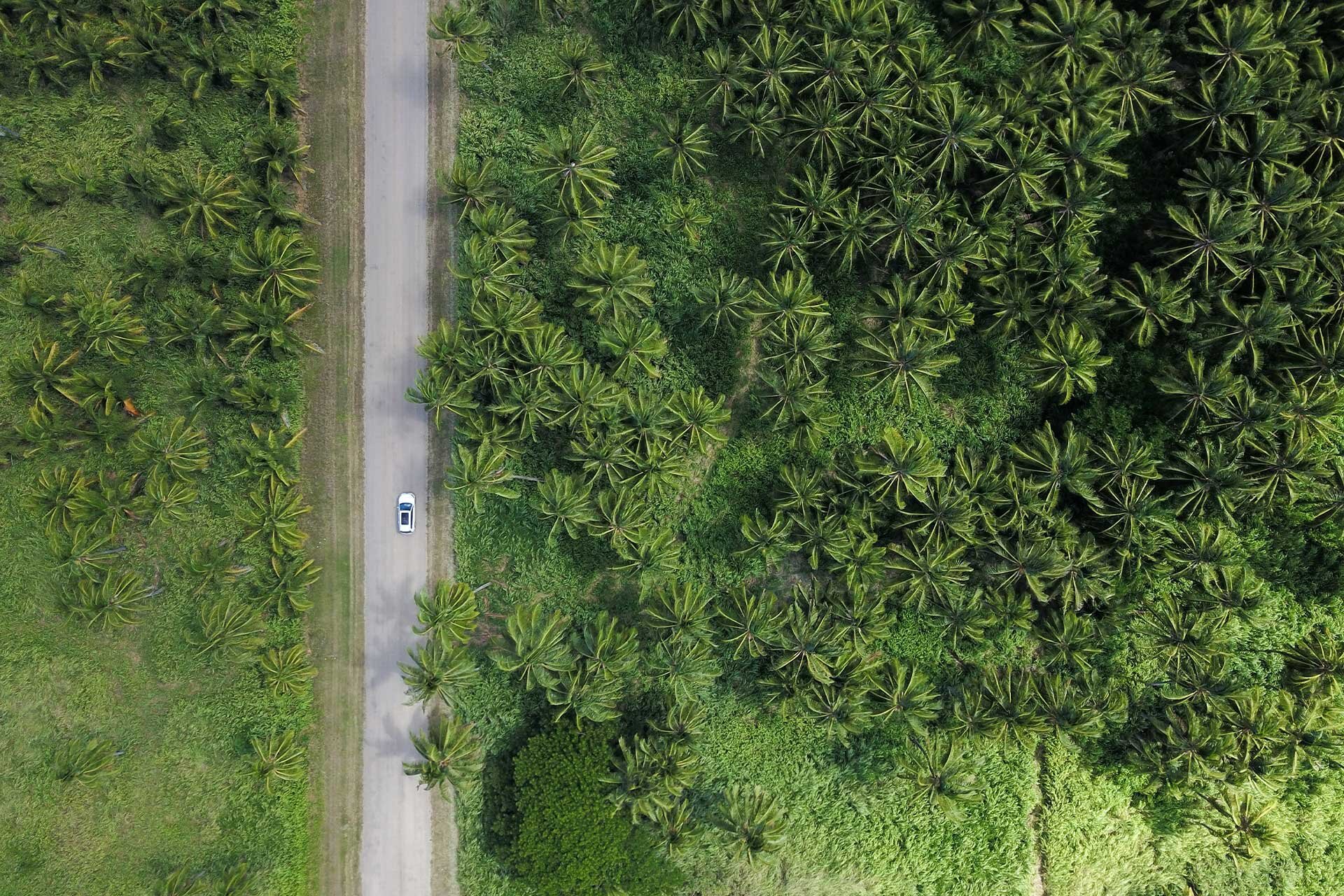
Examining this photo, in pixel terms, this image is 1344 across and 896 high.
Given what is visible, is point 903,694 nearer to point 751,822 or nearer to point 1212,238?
point 751,822

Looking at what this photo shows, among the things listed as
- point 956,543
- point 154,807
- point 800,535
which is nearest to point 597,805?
point 800,535

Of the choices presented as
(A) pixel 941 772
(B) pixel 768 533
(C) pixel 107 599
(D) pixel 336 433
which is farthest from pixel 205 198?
(A) pixel 941 772

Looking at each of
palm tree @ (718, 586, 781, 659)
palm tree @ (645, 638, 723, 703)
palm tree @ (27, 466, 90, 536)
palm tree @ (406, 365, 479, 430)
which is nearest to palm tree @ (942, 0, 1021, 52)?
palm tree @ (718, 586, 781, 659)

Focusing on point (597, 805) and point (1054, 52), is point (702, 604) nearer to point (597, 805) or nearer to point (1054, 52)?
point (597, 805)

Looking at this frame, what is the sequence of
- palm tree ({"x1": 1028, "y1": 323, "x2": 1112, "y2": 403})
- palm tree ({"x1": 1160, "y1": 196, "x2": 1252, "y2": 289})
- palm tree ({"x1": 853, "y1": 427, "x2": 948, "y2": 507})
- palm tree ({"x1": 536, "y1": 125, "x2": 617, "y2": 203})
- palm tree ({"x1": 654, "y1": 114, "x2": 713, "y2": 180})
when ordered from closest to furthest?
palm tree ({"x1": 1160, "y1": 196, "x2": 1252, "y2": 289}) < palm tree ({"x1": 1028, "y1": 323, "x2": 1112, "y2": 403}) < palm tree ({"x1": 853, "y1": 427, "x2": 948, "y2": 507}) < palm tree ({"x1": 536, "y1": 125, "x2": 617, "y2": 203}) < palm tree ({"x1": 654, "y1": 114, "x2": 713, "y2": 180})

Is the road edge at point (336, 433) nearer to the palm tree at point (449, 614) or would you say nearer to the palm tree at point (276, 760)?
the palm tree at point (276, 760)

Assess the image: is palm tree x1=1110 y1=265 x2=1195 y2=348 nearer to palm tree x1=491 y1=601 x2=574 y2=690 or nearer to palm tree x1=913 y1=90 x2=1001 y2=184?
palm tree x1=913 y1=90 x2=1001 y2=184
